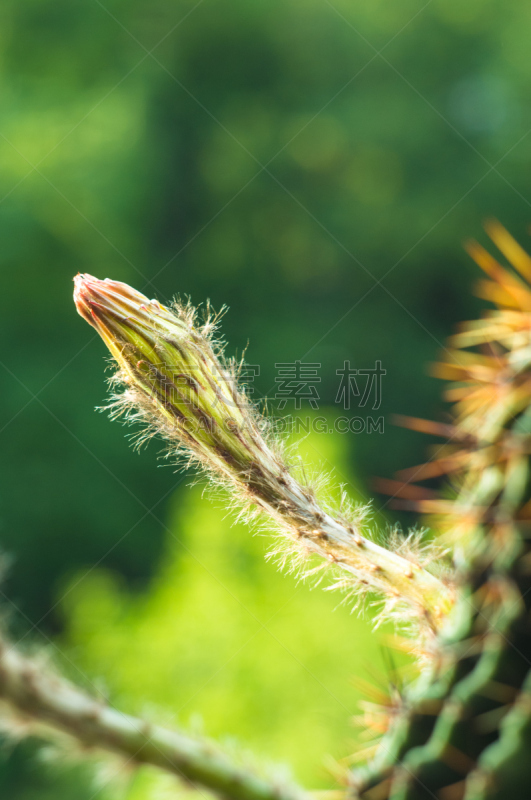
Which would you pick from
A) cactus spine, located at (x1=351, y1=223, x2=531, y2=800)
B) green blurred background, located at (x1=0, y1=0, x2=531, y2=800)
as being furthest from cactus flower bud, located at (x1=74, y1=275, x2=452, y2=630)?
green blurred background, located at (x1=0, y1=0, x2=531, y2=800)

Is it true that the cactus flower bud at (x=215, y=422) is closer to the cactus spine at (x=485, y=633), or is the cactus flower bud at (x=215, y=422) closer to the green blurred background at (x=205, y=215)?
the cactus spine at (x=485, y=633)

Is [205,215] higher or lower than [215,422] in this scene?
higher

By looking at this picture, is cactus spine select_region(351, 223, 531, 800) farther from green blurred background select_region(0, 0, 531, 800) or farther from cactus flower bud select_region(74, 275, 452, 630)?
green blurred background select_region(0, 0, 531, 800)

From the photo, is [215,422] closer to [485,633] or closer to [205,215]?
[485,633]

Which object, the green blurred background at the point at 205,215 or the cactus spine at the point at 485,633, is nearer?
the cactus spine at the point at 485,633

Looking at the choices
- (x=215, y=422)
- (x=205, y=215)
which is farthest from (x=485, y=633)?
(x=205, y=215)

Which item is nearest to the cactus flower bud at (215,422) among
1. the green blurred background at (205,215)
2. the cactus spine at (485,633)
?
the cactus spine at (485,633)
